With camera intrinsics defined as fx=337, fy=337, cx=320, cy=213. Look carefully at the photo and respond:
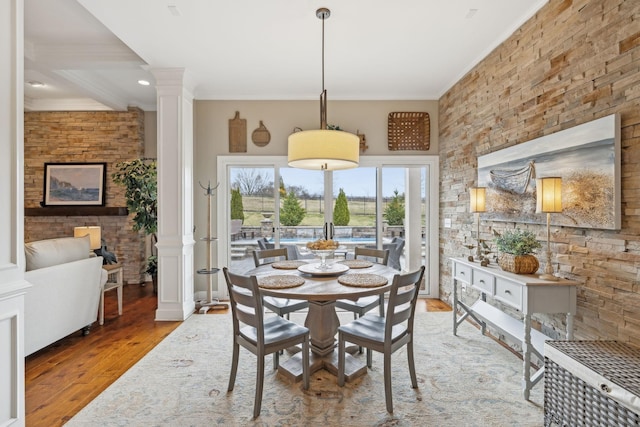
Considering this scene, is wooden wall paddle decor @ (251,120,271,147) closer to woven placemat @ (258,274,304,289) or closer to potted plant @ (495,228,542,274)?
woven placemat @ (258,274,304,289)

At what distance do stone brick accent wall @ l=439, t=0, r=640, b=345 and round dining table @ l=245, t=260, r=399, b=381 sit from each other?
49.8 inches

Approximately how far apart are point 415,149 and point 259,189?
2.25 meters

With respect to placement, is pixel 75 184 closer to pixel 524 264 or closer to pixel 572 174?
pixel 524 264

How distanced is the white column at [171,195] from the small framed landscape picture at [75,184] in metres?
2.41

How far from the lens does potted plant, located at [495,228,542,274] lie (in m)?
2.41

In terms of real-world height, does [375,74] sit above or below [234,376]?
above

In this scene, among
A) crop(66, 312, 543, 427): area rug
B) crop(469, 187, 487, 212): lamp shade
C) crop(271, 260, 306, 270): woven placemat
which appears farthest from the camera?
crop(469, 187, 487, 212): lamp shade

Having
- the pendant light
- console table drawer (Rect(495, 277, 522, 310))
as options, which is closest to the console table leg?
console table drawer (Rect(495, 277, 522, 310))

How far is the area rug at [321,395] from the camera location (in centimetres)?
203

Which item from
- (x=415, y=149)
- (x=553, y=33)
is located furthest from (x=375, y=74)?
(x=553, y=33)

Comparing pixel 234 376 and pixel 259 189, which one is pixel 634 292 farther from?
pixel 259 189

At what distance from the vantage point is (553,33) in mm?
2453

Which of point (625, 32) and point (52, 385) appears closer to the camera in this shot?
point (625, 32)

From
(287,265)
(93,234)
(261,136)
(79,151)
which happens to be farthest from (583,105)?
(79,151)
